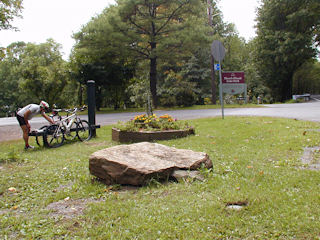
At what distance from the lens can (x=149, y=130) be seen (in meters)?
8.00

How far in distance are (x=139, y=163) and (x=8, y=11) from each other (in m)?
14.7

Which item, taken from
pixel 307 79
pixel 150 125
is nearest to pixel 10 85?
pixel 307 79

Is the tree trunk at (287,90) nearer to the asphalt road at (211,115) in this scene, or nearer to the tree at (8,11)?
the asphalt road at (211,115)

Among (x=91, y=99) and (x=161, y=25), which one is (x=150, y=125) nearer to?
(x=91, y=99)

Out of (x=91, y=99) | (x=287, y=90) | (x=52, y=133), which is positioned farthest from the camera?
(x=287, y=90)

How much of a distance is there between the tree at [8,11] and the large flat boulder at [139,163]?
513 inches

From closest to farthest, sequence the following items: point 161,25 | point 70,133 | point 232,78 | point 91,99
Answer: point 70,133
point 91,99
point 232,78
point 161,25

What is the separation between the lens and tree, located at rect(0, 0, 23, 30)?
569 inches

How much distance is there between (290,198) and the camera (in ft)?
10.5

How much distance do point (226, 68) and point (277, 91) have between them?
7.32 m

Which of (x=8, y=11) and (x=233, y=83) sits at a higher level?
(x=8, y=11)

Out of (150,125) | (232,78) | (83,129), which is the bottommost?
(83,129)

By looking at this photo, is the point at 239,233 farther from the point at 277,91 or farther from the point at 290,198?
the point at 277,91

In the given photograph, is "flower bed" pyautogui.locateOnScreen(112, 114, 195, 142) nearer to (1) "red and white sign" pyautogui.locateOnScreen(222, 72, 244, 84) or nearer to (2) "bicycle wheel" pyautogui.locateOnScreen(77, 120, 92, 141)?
(2) "bicycle wheel" pyautogui.locateOnScreen(77, 120, 92, 141)
